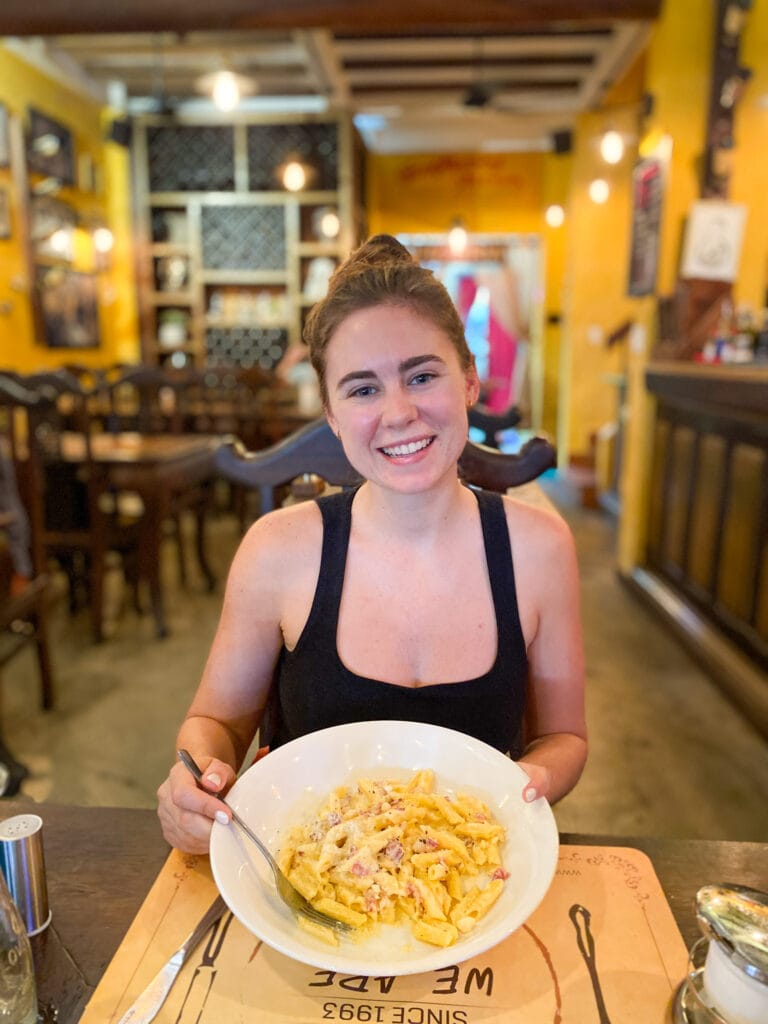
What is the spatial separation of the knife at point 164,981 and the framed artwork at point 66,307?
5909 millimetres

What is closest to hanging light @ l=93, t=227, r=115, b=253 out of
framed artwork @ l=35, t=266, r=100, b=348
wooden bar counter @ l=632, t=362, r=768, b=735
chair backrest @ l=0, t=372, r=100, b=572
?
framed artwork @ l=35, t=266, r=100, b=348

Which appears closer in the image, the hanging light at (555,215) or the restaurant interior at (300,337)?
the restaurant interior at (300,337)

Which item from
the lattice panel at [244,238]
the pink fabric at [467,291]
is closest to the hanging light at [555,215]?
the pink fabric at [467,291]

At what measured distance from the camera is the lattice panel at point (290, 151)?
726 centimetres

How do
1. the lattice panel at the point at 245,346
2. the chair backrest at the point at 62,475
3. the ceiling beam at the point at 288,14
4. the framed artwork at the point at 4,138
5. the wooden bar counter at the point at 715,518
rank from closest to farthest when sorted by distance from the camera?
the wooden bar counter at the point at 715,518
the chair backrest at the point at 62,475
the ceiling beam at the point at 288,14
the framed artwork at the point at 4,138
the lattice panel at the point at 245,346

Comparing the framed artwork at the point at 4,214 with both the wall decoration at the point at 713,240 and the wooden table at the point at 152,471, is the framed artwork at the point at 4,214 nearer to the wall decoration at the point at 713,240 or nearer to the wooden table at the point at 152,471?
the wooden table at the point at 152,471

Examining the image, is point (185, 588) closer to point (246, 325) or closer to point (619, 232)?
point (246, 325)

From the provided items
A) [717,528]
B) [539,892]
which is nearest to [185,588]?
[717,528]

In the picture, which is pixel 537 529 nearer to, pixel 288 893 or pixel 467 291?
pixel 288 893

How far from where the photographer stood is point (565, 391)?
306 inches

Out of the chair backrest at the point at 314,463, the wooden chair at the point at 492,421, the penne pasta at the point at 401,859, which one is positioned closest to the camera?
the penne pasta at the point at 401,859

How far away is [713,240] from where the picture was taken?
12.6 feet

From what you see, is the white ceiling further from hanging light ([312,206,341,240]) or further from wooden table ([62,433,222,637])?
wooden table ([62,433,222,637])

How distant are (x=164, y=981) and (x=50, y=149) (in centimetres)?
653
